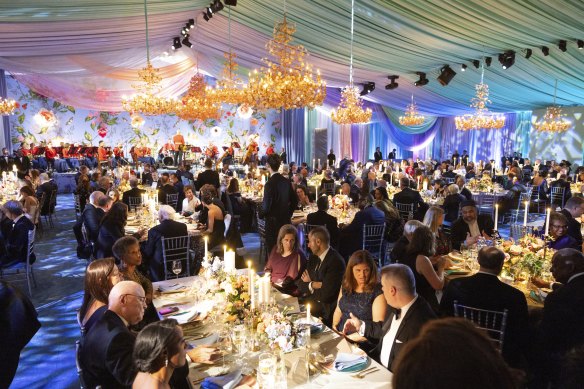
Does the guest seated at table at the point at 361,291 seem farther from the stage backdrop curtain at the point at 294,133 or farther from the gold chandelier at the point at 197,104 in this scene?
the stage backdrop curtain at the point at 294,133

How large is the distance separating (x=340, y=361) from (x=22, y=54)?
10412mm

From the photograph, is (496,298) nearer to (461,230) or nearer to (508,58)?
(461,230)

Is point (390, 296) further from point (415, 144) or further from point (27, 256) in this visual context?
point (415, 144)

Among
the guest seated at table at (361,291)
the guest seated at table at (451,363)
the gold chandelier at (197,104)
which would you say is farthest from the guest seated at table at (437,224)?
the gold chandelier at (197,104)

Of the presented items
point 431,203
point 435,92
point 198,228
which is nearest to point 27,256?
point 198,228

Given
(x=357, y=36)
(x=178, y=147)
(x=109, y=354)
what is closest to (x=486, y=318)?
(x=109, y=354)

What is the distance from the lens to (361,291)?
10.7 feet

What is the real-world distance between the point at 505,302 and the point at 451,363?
7.60ft

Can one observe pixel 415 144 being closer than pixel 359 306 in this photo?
No

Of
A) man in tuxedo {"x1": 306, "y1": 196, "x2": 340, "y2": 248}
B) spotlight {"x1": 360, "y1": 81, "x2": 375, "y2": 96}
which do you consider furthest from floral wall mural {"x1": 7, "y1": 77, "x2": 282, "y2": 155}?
man in tuxedo {"x1": 306, "y1": 196, "x2": 340, "y2": 248}

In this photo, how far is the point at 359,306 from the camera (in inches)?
126

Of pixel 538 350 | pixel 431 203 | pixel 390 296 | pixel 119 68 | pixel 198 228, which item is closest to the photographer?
pixel 390 296

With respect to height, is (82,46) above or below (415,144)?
above

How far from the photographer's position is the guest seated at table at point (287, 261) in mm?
4281
